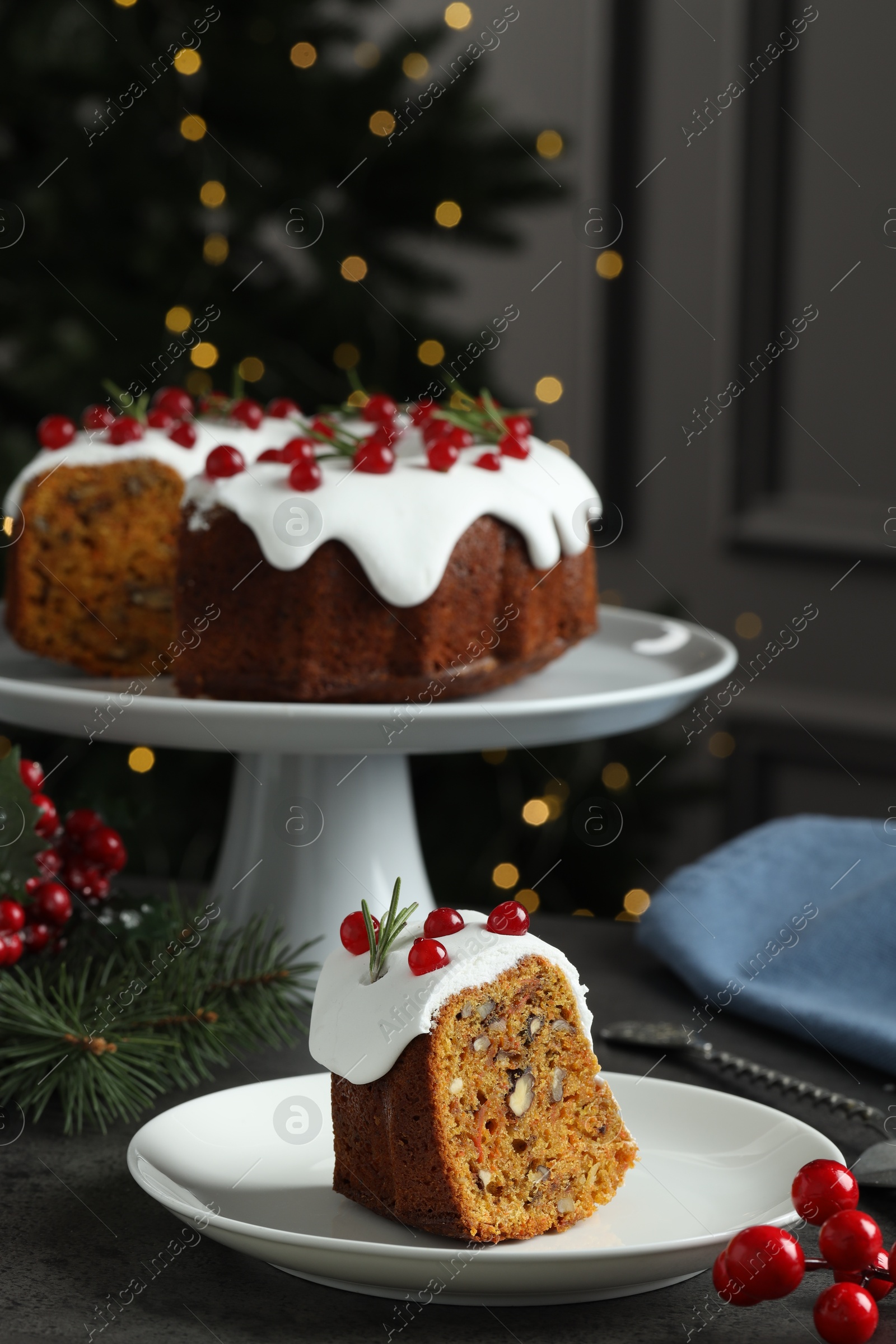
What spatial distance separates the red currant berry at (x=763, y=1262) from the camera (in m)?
Answer: 0.71

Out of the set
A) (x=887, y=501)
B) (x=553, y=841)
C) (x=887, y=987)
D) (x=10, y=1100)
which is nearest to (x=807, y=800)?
(x=887, y=501)

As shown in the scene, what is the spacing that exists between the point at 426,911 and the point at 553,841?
30.1 inches

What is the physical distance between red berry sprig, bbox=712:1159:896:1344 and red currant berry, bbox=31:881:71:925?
545 millimetres

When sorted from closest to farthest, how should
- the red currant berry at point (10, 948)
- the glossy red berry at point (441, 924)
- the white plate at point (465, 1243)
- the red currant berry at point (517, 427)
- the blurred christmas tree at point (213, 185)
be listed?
1. the white plate at point (465, 1243)
2. the glossy red berry at point (441, 924)
3. the red currant berry at point (10, 948)
4. the red currant berry at point (517, 427)
5. the blurred christmas tree at point (213, 185)

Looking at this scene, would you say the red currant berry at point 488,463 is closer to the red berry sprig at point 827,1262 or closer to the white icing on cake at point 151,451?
the white icing on cake at point 151,451

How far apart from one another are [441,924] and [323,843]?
48cm

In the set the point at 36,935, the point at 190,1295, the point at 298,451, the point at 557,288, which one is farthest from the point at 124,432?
the point at 557,288

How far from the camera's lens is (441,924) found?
80cm

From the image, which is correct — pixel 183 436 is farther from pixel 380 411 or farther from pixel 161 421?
pixel 380 411

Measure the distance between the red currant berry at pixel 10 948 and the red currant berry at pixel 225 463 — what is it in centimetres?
39

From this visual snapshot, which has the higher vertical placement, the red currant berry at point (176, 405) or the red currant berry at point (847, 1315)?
the red currant berry at point (176, 405)

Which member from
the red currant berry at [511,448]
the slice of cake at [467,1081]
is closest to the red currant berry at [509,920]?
the slice of cake at [467,1081]

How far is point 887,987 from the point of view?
A: 4.03ft

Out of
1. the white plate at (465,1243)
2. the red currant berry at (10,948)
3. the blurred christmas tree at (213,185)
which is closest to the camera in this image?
the white plate at (465,1243)
